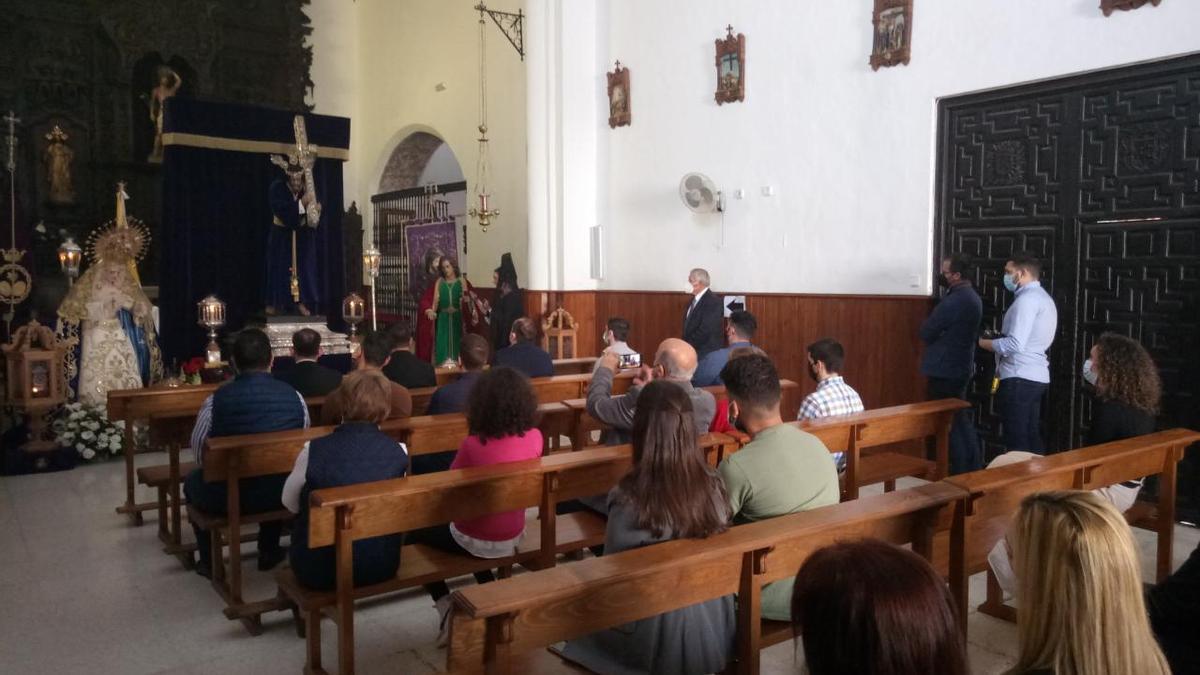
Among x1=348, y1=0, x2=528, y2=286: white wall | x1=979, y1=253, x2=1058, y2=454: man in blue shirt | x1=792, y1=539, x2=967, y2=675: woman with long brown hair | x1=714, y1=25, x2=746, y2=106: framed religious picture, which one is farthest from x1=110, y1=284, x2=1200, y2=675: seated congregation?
x1=348, y1=0, x2=528, y2=286: white wall

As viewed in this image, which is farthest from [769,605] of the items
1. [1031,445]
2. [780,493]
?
[1031,445]

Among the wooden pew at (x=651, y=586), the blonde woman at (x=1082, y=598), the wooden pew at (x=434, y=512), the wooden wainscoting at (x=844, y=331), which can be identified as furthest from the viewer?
the wooden wainscoting at (x=844, y=331)

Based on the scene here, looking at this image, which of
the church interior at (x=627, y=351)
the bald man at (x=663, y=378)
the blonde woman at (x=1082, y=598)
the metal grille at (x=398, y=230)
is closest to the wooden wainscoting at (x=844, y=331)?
the church interior at (x=627, y=351)

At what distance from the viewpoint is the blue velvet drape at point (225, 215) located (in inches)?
388

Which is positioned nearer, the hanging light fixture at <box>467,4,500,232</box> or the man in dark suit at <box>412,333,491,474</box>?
the man in dark suit at <box>412,333,491,474</box>

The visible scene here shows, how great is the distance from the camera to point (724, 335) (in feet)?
28.7

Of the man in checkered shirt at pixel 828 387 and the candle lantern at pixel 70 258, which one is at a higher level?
the candle lantern at pixel 70 258

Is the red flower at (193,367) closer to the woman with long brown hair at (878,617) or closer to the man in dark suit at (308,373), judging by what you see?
the man in dark suit at (308,373)

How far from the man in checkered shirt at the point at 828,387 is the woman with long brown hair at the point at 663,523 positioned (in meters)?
2.07

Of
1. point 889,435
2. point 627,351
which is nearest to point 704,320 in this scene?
point 627,351

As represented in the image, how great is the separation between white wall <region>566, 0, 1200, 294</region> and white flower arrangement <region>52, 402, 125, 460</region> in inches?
205

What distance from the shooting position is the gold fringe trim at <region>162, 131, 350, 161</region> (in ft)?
31.5

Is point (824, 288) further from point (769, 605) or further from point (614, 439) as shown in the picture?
point (769, 605)

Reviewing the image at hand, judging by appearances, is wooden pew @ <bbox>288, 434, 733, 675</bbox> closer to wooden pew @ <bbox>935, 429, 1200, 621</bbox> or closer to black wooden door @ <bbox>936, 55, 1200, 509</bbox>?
wooden pew @ <bbox>935, 429, 1200, 621</bbox>
